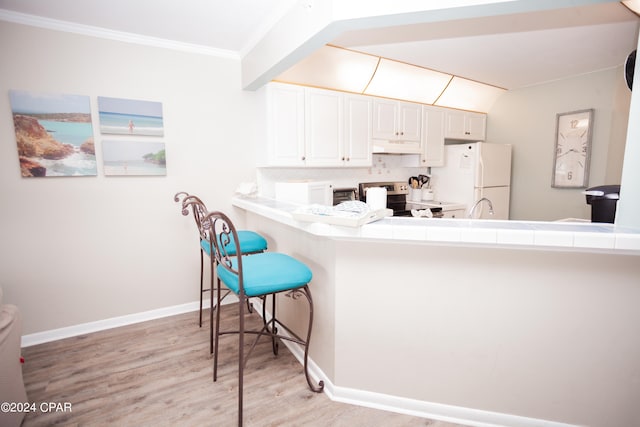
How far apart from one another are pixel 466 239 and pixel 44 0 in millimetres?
3044

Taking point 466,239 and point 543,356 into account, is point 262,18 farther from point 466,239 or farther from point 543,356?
point 543,356

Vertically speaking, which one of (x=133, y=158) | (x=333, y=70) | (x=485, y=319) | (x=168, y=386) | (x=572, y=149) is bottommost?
(x=168, y=386)

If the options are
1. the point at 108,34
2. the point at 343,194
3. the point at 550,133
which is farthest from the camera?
the point at 550,133

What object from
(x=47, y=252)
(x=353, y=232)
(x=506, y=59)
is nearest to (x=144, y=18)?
(x=47, y=252)

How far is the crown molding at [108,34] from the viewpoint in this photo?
226 cm

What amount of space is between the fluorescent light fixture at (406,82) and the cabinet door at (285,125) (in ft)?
3.09

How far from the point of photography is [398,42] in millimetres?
2795

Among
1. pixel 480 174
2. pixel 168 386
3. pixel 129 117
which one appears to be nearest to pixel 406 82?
pixel 480 174

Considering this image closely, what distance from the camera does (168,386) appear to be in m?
1.97

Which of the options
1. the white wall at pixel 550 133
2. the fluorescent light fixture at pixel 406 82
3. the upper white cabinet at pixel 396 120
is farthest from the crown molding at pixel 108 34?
the white wall at pixel 550 133

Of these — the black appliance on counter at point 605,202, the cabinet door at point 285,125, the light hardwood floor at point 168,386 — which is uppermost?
the cabinet door at point 285,125

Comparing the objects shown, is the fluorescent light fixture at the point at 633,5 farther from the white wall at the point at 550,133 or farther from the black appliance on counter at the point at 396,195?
the black appliance on counter at the point at 396,195

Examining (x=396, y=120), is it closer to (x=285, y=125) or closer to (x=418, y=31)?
(x=418, y=31)

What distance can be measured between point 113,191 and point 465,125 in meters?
4.34
